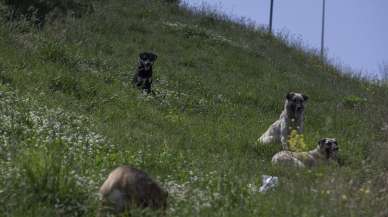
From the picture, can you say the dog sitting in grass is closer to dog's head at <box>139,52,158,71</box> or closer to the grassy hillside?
the grassy hillside

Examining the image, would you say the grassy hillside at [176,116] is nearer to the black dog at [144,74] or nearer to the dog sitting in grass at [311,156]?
the black dog at [144,74]

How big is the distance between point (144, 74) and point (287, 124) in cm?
452

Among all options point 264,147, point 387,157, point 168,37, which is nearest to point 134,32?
point 168,37

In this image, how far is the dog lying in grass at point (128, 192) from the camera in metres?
6.91

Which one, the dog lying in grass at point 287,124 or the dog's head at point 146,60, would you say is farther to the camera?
the dog's head at point 146,60

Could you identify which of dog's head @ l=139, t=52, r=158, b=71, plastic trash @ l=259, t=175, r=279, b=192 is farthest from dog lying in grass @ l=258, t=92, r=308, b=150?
plastic trash @ l=259, t=175, r=279, b=192

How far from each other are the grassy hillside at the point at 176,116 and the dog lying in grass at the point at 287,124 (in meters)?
0.40

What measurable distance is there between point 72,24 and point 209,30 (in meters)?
6.33

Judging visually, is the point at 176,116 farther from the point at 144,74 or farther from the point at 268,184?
the point at 268,184

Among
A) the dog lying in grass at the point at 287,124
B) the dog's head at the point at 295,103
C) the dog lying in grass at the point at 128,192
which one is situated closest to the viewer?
the dog lying in grass at the point at 128,192

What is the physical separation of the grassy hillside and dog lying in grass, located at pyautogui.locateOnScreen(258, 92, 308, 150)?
40cm

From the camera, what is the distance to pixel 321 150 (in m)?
13.5

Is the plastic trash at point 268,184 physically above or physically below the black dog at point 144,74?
below

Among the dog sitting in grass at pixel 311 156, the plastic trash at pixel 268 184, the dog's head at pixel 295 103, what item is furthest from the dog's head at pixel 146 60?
the plastic trash at pixel 268 184
